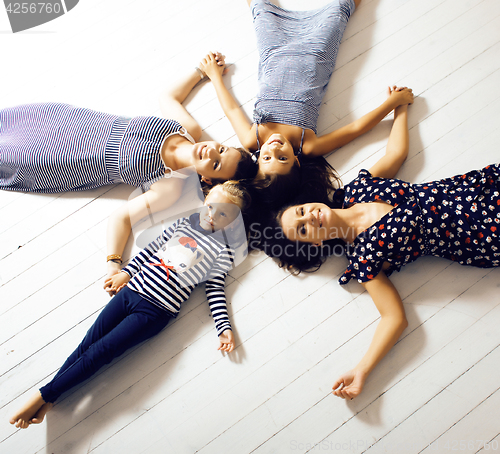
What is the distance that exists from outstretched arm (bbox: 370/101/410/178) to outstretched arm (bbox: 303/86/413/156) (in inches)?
1.9

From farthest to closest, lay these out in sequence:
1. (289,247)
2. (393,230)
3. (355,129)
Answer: (355,129) → (289,247) → (393,230)

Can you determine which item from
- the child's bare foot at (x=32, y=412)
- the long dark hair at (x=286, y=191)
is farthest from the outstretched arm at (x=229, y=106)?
the child's bare foot at (x=32, y=412)

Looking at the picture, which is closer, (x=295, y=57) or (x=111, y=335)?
(x=111, y=335)

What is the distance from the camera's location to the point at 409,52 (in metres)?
1.49

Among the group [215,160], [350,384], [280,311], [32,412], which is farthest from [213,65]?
[32,412]

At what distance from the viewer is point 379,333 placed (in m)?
1.13

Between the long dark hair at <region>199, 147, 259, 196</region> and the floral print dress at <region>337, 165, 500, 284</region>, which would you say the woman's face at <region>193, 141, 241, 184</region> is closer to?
the long dark hair at <region>199, 147, 259, 196</region>

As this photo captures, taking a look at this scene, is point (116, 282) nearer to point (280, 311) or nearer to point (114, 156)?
point (114, 156)

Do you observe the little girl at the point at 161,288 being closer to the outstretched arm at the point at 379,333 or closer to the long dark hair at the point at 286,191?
the long dark hair at the point at 286,191

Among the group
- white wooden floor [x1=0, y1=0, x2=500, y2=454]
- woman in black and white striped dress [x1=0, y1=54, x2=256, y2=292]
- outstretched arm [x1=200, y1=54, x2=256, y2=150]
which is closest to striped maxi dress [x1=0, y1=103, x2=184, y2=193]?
woman in black and white striped dress [x1=0, y1=54, x2=256, y2=292]

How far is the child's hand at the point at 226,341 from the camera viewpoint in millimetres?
1188

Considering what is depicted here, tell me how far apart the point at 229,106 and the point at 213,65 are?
0.77 feet

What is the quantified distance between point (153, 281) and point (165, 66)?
1069 millimetres

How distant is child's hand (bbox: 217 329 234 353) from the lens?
1188mm
